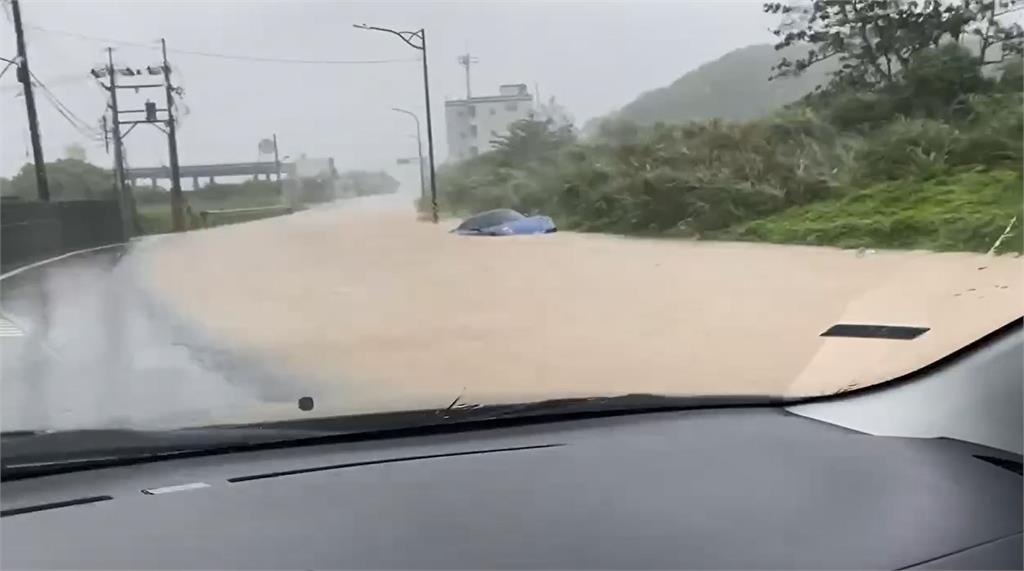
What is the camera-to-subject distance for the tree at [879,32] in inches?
97.9

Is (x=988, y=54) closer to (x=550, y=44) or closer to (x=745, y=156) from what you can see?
(x=745, y=156)

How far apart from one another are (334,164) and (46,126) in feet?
2.15

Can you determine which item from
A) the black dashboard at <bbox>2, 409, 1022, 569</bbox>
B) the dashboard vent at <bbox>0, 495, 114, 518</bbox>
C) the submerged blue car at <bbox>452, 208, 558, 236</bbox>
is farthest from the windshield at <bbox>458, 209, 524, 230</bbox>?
the dashboard vent at <bbox>0, 495, 114, 518</bbox>

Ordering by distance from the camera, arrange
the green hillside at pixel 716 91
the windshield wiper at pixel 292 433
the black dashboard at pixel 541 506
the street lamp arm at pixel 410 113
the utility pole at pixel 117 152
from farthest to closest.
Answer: the green hillside at pixel 716 91, the street lamp arm at pixel 410 113, the utility pole at pixel 117 152, the windshield wiper at pixel 292 433, the black dashboard at pixel 541 506

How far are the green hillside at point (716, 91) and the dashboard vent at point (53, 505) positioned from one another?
163cm

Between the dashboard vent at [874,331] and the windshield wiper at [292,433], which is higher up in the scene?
the dashboard vent at [874,331]

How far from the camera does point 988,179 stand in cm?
250

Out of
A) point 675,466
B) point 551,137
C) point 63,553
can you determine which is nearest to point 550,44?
point 551,137

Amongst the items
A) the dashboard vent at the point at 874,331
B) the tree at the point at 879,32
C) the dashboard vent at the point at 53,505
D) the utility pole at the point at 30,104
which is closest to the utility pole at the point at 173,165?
the utility pole at the point at 30,104

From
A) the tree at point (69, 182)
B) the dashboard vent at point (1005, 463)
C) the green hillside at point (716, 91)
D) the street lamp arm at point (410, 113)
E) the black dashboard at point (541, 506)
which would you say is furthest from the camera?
the green hillside at point (716, 91)

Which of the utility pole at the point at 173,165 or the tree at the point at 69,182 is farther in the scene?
the utility pole at the point at 173,165

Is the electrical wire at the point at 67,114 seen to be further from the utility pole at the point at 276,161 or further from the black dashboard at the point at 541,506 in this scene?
the black dashboard at the point at 541,506

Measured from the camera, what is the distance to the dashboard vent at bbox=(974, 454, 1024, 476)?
1.87 metres

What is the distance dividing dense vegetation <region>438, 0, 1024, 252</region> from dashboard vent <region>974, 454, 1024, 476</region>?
762 mm
